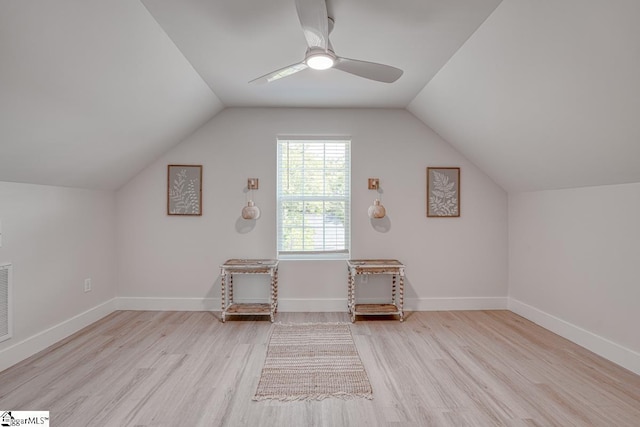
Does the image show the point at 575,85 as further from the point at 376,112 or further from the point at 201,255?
the point at 201,255

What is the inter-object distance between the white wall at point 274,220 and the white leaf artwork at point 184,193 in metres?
0.10

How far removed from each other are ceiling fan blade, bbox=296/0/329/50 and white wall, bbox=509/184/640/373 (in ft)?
8.36

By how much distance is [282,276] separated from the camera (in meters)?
4.19

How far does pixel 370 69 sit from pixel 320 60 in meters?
0.38

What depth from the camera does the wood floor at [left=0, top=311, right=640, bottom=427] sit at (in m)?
2.07

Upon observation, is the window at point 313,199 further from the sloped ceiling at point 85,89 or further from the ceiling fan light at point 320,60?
the ceiling fan light at point 320,60

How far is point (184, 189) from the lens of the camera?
4168 mm

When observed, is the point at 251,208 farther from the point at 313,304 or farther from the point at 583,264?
the point at 583,264

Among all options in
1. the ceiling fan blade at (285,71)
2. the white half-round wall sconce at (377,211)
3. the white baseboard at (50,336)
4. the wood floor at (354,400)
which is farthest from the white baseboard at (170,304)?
the ceiling fan blade at (285,71)

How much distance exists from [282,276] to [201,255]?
1.00 meters

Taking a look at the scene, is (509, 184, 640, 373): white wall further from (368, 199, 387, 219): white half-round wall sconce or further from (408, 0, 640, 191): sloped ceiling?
(368, 199, 387, 219): white half-round wall sconce

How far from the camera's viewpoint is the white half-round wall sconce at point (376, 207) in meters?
4.05

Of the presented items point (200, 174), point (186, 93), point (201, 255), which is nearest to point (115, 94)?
point (186, 93)

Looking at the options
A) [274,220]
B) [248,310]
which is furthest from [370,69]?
[248,310]
